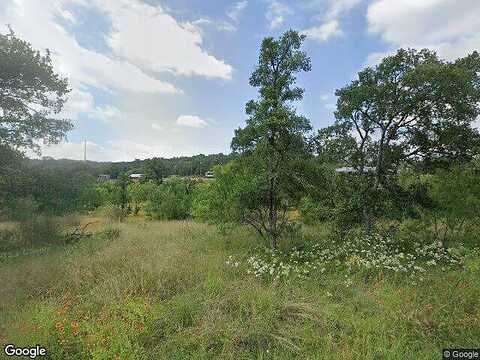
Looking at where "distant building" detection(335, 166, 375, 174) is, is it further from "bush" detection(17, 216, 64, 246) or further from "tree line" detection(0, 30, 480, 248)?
"bush" detection(17, 216, 64, 246)

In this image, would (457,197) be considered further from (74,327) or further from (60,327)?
(60,327)

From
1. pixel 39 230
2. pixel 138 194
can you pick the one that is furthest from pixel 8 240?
pixel 138 194

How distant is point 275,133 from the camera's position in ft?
34.0

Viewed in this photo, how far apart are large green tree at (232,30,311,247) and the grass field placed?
11.1 ft

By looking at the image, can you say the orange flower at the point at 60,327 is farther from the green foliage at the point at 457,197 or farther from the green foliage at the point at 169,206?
the green foliage at the point at 169,206

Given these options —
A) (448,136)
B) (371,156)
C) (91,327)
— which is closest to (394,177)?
(371,156)

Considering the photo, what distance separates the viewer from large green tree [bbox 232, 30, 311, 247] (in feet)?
33.3

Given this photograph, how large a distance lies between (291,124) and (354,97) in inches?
139

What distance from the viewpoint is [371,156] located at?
499 inches

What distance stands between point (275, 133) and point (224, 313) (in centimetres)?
637

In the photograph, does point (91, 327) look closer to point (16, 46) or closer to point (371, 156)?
point (16, 46)

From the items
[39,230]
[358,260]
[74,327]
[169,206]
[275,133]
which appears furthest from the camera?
[169,206]

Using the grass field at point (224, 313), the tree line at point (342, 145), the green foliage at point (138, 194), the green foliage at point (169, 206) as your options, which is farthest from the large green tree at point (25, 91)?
the green foliage at point (138, 194)

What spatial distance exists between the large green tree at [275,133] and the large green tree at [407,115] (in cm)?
207
